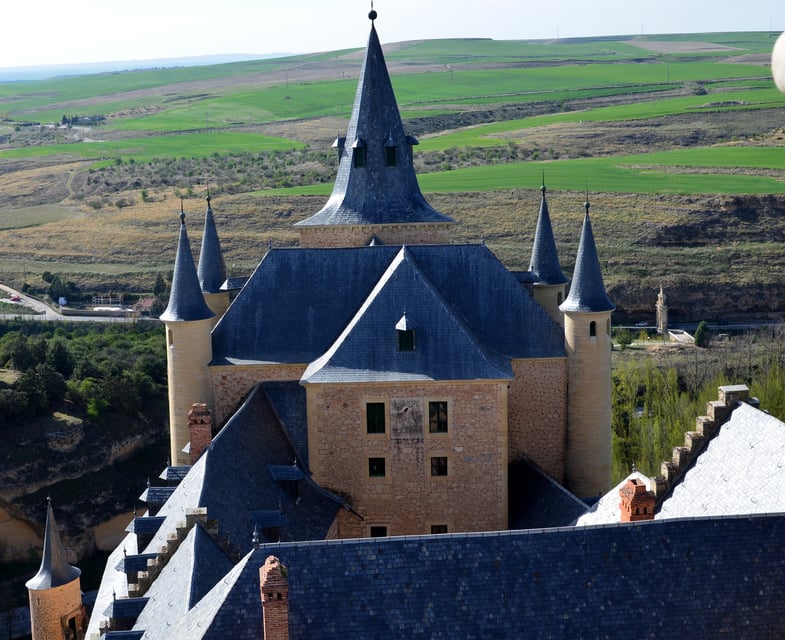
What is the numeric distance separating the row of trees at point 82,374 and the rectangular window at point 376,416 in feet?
96.8

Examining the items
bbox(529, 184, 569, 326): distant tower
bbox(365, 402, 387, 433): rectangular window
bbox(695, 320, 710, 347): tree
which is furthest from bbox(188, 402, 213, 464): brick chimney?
bbox(695, 320, 710, 347): tree

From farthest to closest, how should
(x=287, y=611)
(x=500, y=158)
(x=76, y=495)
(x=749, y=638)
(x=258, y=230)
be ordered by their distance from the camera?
1. (x=500, y=158)
2. (x=258, y=230)
3. (x=76, y=495)
4. (x=749, y=638)
5. (x=287, y=611)

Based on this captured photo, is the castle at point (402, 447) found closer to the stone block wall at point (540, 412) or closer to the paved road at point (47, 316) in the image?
the stone block wall at point (540, 412)

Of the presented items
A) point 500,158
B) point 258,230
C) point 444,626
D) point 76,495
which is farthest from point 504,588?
point 500,158

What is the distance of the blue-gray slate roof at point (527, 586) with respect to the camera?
2048cm

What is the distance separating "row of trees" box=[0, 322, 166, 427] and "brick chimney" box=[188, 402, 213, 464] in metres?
28.1

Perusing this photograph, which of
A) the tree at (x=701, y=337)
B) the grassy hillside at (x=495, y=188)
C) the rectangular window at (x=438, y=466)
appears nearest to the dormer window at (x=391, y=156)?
the rectangular window at (x=438, y=466)

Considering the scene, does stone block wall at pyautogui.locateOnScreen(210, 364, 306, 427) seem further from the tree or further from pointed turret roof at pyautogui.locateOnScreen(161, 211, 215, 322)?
the tree

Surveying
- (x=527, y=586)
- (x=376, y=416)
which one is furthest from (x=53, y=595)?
(x=527, y=586)

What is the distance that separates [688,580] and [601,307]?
1564 cm

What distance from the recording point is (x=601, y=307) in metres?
36.1

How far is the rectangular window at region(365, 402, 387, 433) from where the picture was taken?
34125 mm

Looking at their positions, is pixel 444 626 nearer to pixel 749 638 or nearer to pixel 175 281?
pixel 749 638

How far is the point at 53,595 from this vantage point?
104ft
